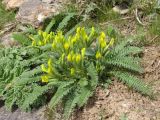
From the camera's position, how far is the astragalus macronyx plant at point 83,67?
16.7ft

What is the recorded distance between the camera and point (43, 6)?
6.56 metres

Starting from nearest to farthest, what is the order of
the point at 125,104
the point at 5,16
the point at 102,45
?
the point at 125,104
the point at 102,45
the point at 5,16

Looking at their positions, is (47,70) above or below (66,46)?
below

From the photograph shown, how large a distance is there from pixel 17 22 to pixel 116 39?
1.78 metres

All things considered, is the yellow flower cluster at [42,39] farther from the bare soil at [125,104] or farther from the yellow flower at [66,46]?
the bare soil at [125,104]

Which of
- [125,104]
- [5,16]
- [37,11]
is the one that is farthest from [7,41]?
[125,104]

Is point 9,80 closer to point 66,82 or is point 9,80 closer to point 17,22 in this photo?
point 66,82

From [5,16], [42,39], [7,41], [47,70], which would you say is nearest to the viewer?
[47,70]

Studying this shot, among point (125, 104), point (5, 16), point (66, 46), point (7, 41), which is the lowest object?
point (125, 104)

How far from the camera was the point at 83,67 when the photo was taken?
5.16m

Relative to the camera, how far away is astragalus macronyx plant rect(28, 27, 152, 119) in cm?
508

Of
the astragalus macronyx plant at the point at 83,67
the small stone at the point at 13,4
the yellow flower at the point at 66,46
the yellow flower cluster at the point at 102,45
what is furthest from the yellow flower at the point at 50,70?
the small stone at the point at 13,4

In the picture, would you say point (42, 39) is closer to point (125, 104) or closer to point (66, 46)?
point (66, 46)

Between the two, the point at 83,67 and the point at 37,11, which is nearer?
the point at 83,67
